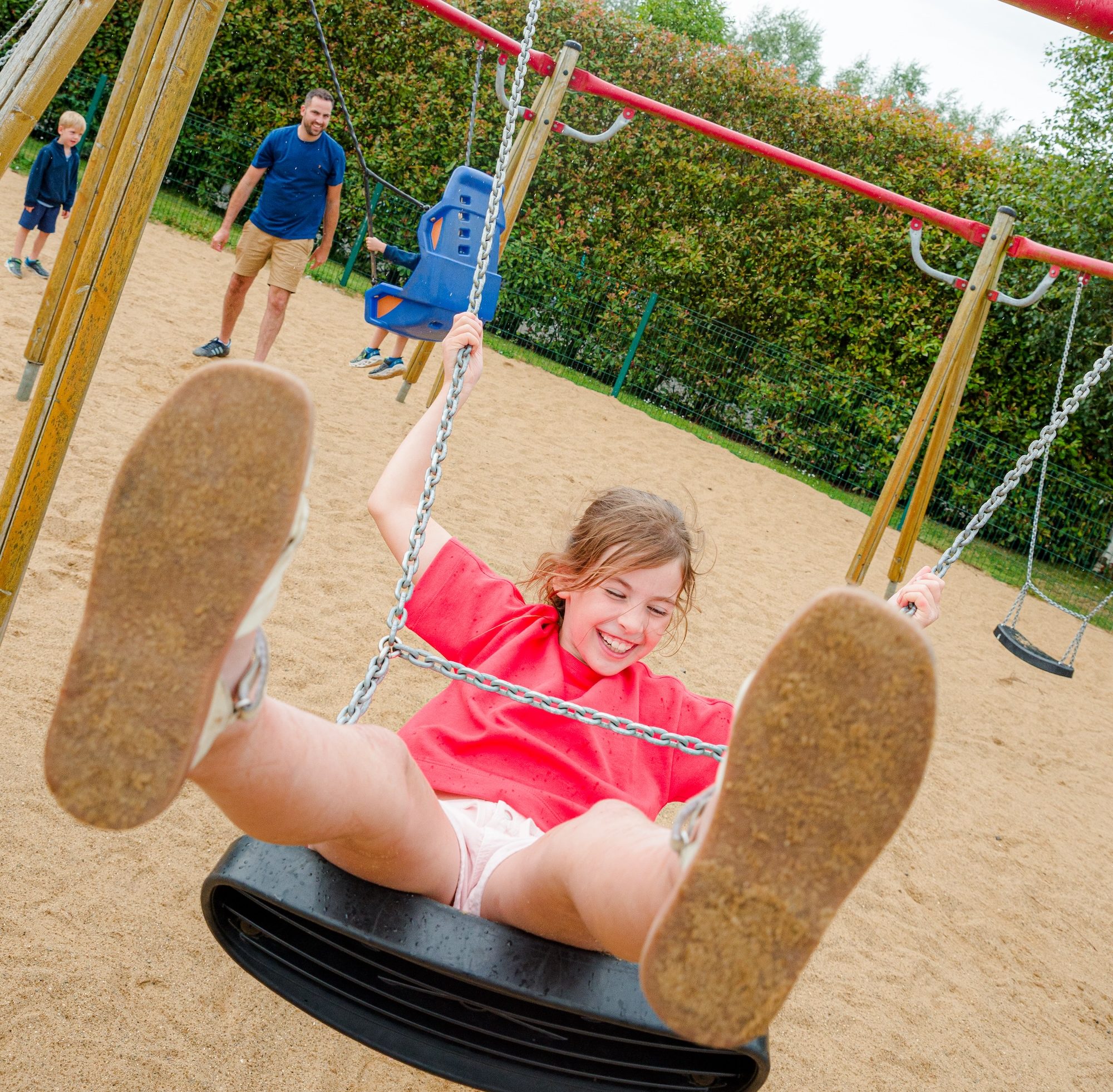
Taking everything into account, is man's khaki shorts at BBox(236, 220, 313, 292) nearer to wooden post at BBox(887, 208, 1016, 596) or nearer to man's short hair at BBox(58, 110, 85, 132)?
→ man's short hair at BBox(58, 110, 85, 132)

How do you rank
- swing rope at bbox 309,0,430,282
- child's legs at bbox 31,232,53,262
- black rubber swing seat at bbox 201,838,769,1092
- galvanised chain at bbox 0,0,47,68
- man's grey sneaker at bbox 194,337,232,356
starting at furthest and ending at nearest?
child's legs at bbox 31,232,53,262, man's grey sneaker at bbox 194,337,232,356, swing rope at bbox 309,0,430,282, galvanised chain at bbox 0,0,47,68, black rubber swing seat at bbox 201,838,769,1092

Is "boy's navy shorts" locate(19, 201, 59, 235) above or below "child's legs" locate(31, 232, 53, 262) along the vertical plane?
above

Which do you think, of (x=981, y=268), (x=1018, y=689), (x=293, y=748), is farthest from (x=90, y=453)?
(x=1018, y=689)

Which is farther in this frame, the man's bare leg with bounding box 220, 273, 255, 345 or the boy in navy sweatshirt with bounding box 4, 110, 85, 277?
the boy in navy sweatshirt with bounding box 4, 110, 85, 277

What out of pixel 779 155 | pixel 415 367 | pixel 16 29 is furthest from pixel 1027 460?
pixel 415 367

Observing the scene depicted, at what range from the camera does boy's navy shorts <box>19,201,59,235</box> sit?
634cm

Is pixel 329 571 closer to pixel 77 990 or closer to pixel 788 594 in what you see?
pixel 77 990

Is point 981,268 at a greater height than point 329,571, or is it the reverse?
point 981,268

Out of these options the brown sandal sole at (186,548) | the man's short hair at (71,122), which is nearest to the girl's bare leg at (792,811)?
the brown sandal sole at (186,548)

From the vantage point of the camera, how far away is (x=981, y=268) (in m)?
4.88

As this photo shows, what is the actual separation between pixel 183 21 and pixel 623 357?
26.5ft

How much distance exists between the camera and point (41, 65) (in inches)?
91.0

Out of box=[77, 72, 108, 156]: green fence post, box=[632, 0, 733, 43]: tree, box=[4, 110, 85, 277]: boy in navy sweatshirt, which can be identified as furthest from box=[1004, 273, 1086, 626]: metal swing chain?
box=[632, 0, 733, 43]: tree

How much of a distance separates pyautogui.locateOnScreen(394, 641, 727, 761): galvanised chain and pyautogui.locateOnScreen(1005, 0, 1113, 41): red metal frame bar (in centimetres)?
186
